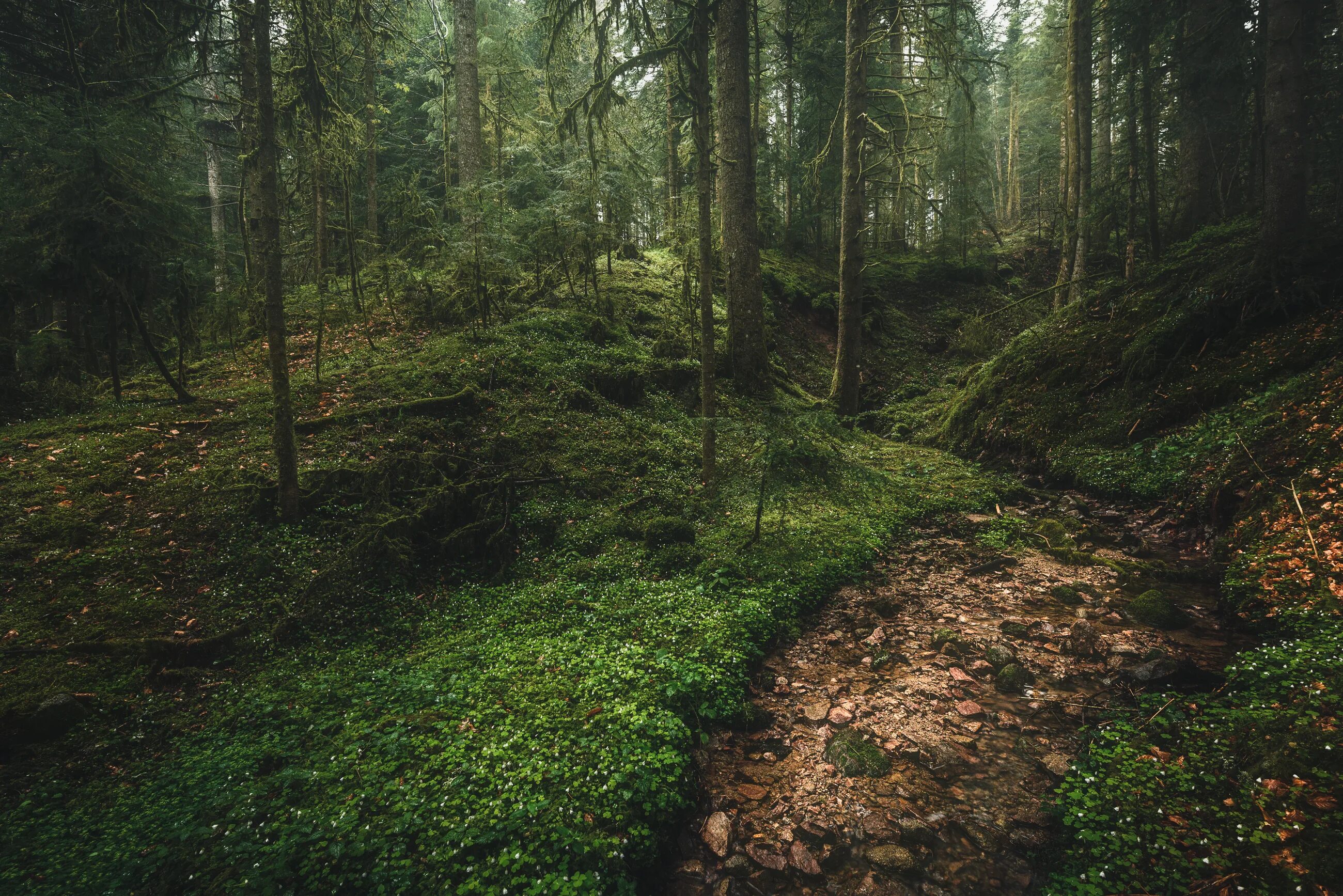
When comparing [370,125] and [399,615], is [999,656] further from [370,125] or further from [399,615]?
[370,125]

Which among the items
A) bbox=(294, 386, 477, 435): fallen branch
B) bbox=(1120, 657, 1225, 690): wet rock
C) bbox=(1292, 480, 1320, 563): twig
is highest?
bbox=(294, 386, 477, 435): fallen branch

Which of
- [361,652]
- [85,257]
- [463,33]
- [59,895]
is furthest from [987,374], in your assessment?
[85,257]

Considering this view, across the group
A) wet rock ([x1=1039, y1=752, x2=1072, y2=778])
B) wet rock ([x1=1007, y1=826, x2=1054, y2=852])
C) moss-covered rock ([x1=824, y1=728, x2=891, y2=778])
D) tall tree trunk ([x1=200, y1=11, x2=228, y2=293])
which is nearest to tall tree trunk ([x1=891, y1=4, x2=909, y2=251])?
wet rock ([x1=1039, y1=752, x2=1072, y2=778])

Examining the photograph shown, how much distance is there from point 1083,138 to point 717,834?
19.8 meters

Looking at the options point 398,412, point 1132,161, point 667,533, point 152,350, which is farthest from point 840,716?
point 1132,161

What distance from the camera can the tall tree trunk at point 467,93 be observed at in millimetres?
12992

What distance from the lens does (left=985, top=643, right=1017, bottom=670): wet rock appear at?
16.3ft

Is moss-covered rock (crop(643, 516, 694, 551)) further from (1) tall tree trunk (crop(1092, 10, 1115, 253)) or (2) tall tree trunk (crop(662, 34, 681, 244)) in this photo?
(1) tall tree trunk (crop(1092, 10, 1115, 253))

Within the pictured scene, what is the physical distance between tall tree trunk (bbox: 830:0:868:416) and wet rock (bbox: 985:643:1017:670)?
304 inches

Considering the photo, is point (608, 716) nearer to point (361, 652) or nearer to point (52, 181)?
point (361, 652)

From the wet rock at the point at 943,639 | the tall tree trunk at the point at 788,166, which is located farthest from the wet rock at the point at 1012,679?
the tall tree trunk at the point at 788,166

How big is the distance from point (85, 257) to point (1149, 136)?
69.6 feet

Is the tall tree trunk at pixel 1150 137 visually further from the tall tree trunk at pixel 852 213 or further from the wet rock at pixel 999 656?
the wet rock at pixel 999 656

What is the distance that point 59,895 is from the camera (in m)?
2.88
